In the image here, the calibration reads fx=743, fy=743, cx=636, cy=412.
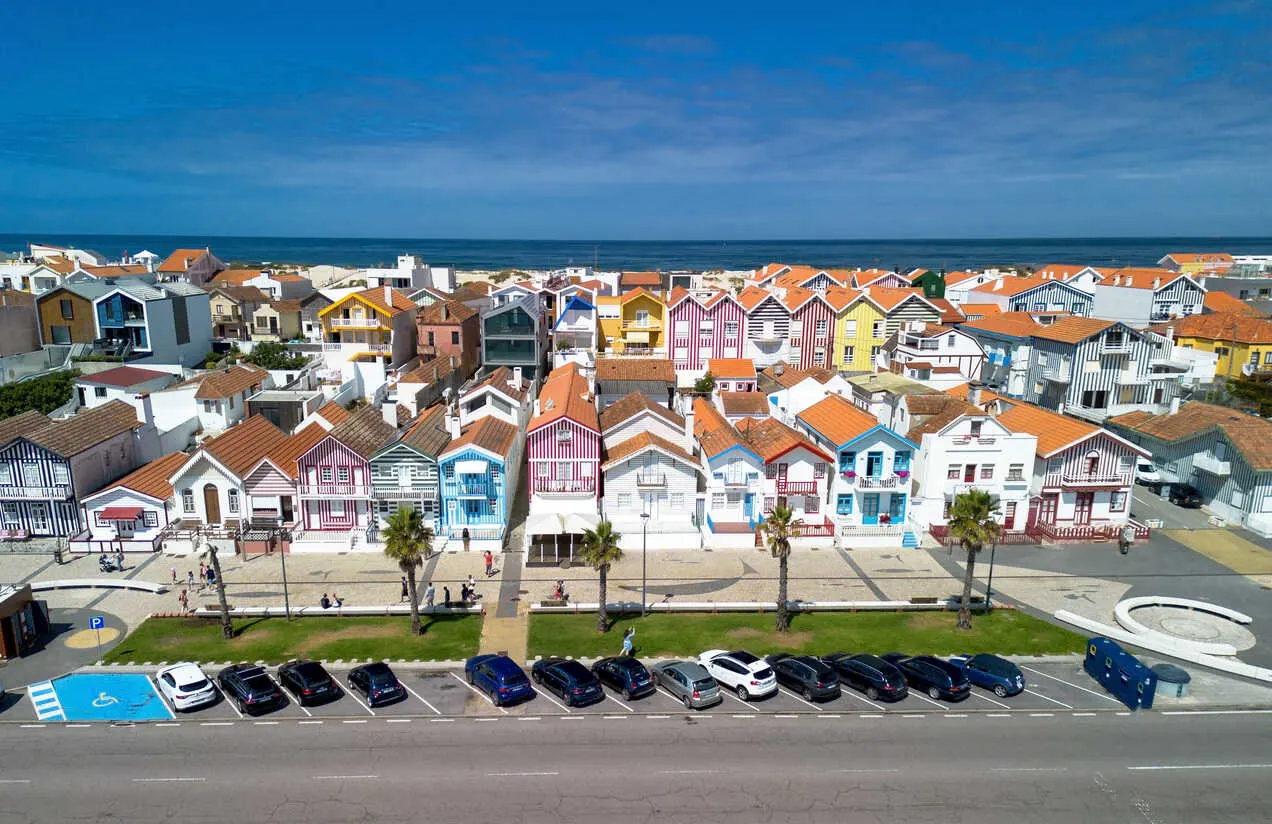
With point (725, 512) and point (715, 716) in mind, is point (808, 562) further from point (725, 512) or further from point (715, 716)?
point (715, 716)

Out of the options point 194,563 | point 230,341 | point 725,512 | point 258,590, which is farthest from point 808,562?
point 230,341

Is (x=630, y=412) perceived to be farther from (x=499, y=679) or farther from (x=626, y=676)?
(x=499, y=679)

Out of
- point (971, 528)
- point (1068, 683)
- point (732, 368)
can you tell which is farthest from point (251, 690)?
point (732, 368)

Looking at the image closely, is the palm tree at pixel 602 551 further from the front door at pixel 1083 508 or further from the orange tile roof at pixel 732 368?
the orange tile roof at pixel 732 368

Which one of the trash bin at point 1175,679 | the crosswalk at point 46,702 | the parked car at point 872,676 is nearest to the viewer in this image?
the crosswalk at point 46,702

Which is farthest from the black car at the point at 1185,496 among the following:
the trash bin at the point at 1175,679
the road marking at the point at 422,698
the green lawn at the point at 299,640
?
the road marking at the point at 422,698

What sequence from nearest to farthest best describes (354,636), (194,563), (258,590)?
(354,636) < (258,590) < (194,563)
